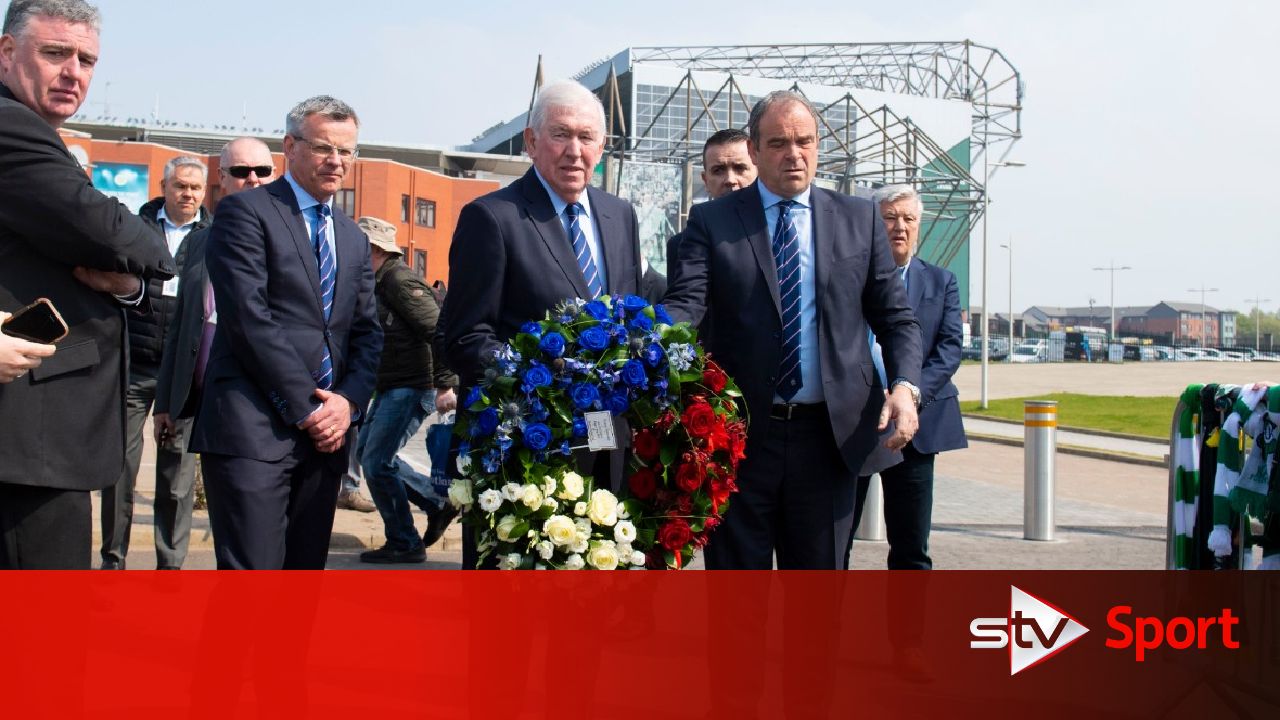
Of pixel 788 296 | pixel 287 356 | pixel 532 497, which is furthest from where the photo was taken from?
pixel 788 296

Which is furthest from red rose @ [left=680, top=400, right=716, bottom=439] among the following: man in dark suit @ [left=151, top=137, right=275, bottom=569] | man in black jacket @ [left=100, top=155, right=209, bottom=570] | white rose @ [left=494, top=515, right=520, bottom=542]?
man in black jacket @ [left=100, top=155, right=209, bottom=570]

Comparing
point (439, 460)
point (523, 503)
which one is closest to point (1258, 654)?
point (523, 503)

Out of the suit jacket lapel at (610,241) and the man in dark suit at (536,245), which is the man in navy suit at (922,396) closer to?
the suit jacket lapel at (610,241)

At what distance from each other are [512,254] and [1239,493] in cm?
282

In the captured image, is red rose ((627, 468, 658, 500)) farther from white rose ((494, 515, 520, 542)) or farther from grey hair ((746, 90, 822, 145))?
grey hair ((746, 90, 822, 145))

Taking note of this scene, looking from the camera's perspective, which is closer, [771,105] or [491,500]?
[491,500]

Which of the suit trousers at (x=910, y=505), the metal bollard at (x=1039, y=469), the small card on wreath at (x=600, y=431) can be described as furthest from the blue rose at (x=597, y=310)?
the metal bollard at (x=1039, y=469)

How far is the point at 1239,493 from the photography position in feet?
14.6

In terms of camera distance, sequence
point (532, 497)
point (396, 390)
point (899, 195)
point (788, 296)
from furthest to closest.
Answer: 1. point (396, 390)
2. point (899, 195)
3. point (788, 296)
4. point (532, 497)

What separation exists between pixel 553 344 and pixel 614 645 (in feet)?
2.74

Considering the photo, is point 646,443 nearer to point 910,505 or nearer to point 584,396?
point 584,396

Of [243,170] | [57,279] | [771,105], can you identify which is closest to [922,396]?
[771,105]

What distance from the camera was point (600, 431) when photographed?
326cm

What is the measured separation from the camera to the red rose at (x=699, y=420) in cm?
333
